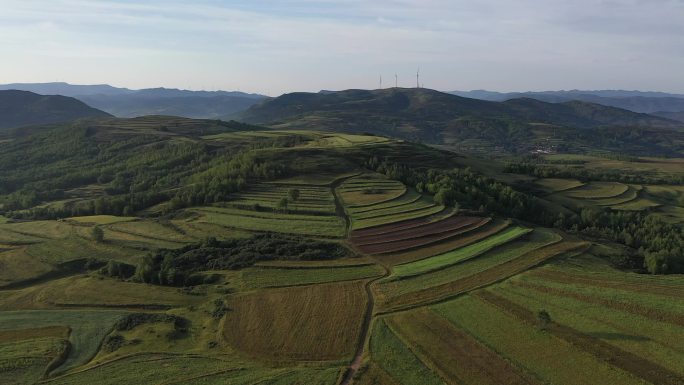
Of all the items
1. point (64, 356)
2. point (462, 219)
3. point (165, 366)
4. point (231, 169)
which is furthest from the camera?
point (231, 169)

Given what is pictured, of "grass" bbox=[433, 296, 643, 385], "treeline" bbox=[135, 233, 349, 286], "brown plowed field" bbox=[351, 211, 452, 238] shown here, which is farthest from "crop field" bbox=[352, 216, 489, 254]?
"grass" bbox=[433, 296, 643, 385]

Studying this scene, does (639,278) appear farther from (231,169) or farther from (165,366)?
(231,169)

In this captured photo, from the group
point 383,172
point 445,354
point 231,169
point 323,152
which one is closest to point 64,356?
point 445,354

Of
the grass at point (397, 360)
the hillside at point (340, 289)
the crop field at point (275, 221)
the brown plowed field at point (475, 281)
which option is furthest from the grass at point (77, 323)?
the crop field at point (275, 221)

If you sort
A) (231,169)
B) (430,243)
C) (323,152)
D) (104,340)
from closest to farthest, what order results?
(104,340), (430,243), (231,169), (323,152)

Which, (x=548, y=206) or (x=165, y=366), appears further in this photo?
(x=548, y=206)

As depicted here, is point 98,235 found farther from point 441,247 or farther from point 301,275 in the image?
point 441,247
